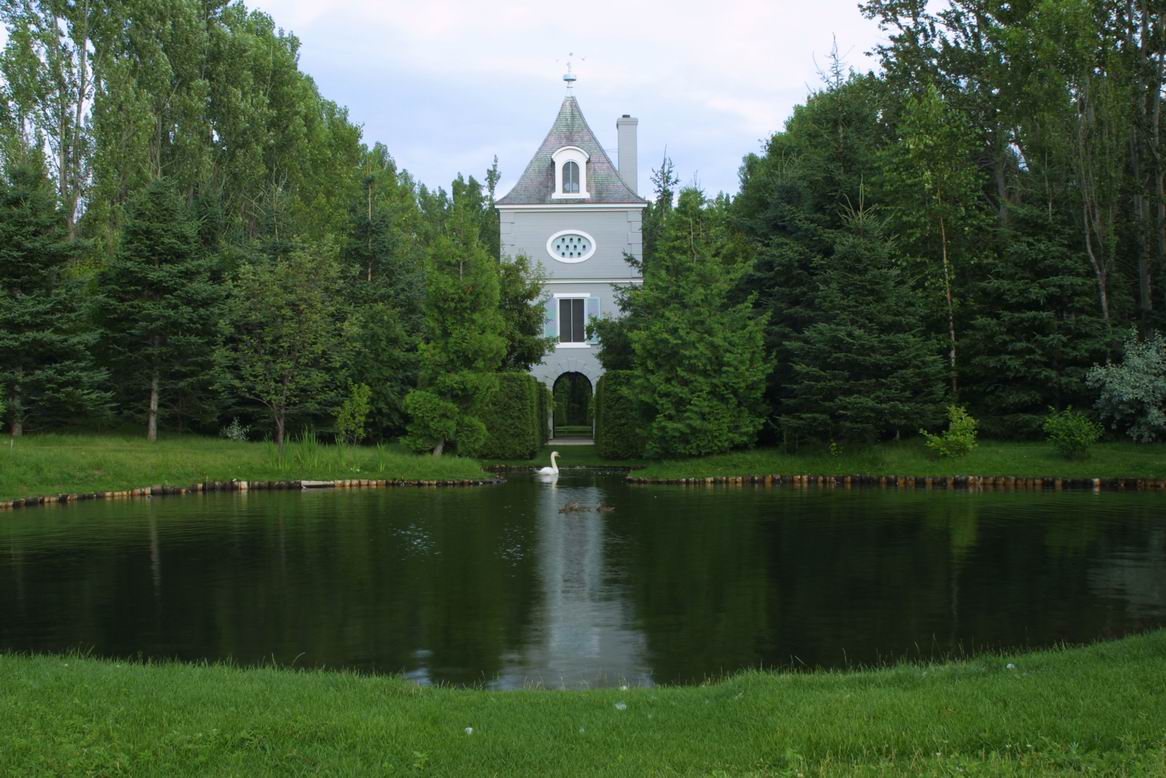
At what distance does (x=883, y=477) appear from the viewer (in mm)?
25219

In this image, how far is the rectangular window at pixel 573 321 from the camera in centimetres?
4081

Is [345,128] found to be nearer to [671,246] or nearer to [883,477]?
[671,246]

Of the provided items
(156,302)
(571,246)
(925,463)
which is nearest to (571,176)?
(571,246)

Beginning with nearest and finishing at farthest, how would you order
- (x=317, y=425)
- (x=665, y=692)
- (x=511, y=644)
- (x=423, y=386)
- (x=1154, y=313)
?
(x=665, y=692), (x=511, y=644), (x=1154, y=313), (x=423, y=386), (x=317, y=425)

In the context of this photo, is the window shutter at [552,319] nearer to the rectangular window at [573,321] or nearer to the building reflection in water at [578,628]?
the rectangular window at [573,321]

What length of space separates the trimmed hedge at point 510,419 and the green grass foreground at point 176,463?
3552 mm

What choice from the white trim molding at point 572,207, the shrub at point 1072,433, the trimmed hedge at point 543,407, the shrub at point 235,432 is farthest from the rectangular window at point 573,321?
the shrub at point 1072,433

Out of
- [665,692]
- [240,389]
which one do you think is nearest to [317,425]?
[240,389]

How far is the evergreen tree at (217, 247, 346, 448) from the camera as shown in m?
29.0

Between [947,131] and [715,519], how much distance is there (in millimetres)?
16500

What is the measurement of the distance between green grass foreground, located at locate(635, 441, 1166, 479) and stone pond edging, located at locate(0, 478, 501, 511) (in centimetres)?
563

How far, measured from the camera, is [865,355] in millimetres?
26359

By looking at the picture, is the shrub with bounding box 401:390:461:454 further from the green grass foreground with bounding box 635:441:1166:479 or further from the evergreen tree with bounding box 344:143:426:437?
the green grass foreground with bounding box 635:441:1166:479

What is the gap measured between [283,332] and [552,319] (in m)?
14.0
